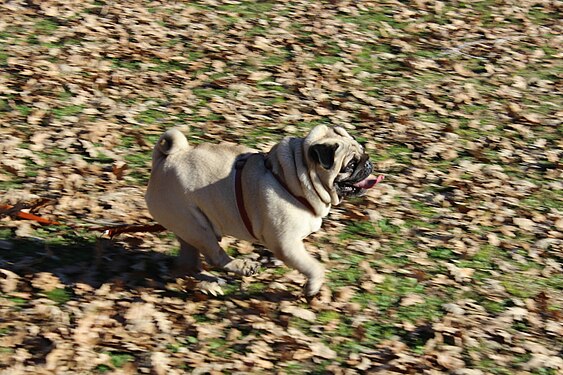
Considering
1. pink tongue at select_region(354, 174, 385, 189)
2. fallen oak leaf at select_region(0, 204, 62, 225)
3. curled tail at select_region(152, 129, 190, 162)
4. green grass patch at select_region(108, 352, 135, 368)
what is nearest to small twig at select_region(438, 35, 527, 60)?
pink tongue at select_region(354, 174, 385, 189)

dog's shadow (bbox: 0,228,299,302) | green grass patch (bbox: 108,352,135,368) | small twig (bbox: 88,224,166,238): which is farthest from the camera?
small twig (bbox: 88,224,166,238)

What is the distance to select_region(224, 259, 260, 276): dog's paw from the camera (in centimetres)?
711

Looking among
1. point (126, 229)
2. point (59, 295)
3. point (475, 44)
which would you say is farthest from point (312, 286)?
point (475, 44)

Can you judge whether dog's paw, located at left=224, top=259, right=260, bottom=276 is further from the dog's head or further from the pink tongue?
the pink tongue

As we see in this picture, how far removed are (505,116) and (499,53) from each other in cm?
189

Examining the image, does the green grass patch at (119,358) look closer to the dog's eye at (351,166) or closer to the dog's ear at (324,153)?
the dog's ear at (324,153)

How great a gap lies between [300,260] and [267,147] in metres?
3.07

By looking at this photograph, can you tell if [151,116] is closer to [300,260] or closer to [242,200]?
[242,200]

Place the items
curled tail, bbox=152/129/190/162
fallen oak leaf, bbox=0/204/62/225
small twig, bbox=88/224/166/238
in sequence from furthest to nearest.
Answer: fallen oak leaf, bbox=0/204/62/225
small twig, bbox=88/224/166/238
curled tail, bbox=152/129/190/162

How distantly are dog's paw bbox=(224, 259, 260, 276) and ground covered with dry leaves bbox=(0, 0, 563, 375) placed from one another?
0.15 m

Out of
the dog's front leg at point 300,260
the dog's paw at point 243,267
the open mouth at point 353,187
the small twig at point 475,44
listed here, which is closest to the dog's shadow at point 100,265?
the dog's paw at point 243,267

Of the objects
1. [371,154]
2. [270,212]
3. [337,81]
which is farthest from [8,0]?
[270,212]

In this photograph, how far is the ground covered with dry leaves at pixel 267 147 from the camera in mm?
6652

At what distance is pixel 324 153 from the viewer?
664 centimetres
